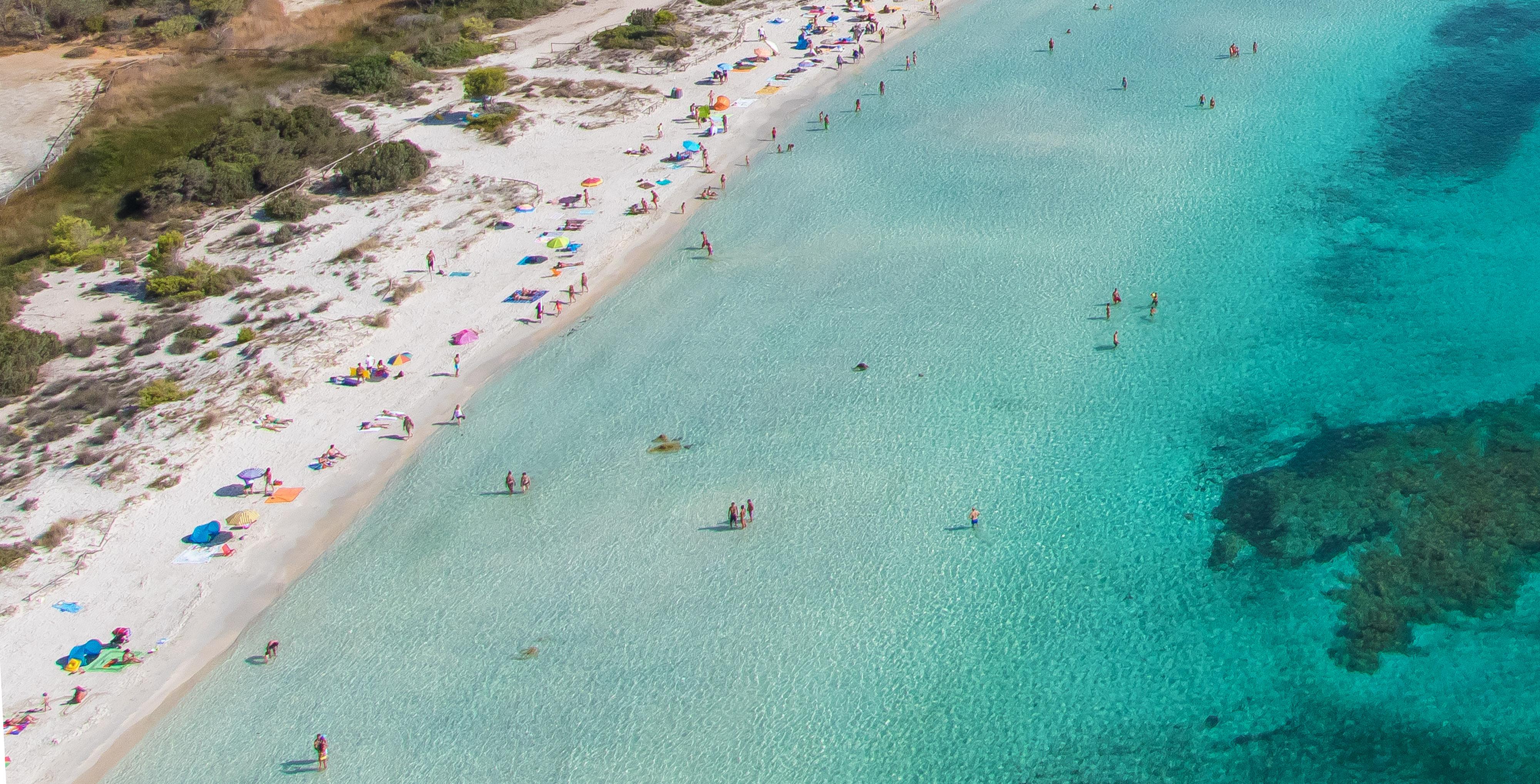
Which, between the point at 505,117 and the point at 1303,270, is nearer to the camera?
the point at 1303,270

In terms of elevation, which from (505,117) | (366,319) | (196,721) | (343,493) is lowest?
(196,721)

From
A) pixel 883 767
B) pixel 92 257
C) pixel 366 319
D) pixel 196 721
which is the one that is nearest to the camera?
pixel 883 767

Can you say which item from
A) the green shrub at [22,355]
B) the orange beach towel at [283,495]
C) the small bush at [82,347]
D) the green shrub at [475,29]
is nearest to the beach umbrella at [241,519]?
the orange beach towel at [283,495]

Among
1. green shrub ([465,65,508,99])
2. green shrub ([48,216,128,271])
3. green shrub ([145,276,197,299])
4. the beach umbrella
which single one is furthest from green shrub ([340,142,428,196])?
the beach umbrella

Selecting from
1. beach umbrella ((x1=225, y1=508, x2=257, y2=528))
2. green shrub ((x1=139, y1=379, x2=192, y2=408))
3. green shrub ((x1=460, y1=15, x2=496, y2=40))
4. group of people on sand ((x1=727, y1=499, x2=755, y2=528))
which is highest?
green shrub ((x1=460, y1=15, x2=496, y2=40))

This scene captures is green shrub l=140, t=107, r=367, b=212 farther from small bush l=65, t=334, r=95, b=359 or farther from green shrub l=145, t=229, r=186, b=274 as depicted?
small bush l=65, t=334, r=95, b=359

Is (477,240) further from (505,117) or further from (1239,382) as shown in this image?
(1239,382)

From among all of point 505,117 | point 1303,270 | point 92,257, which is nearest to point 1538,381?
point 1303,270
